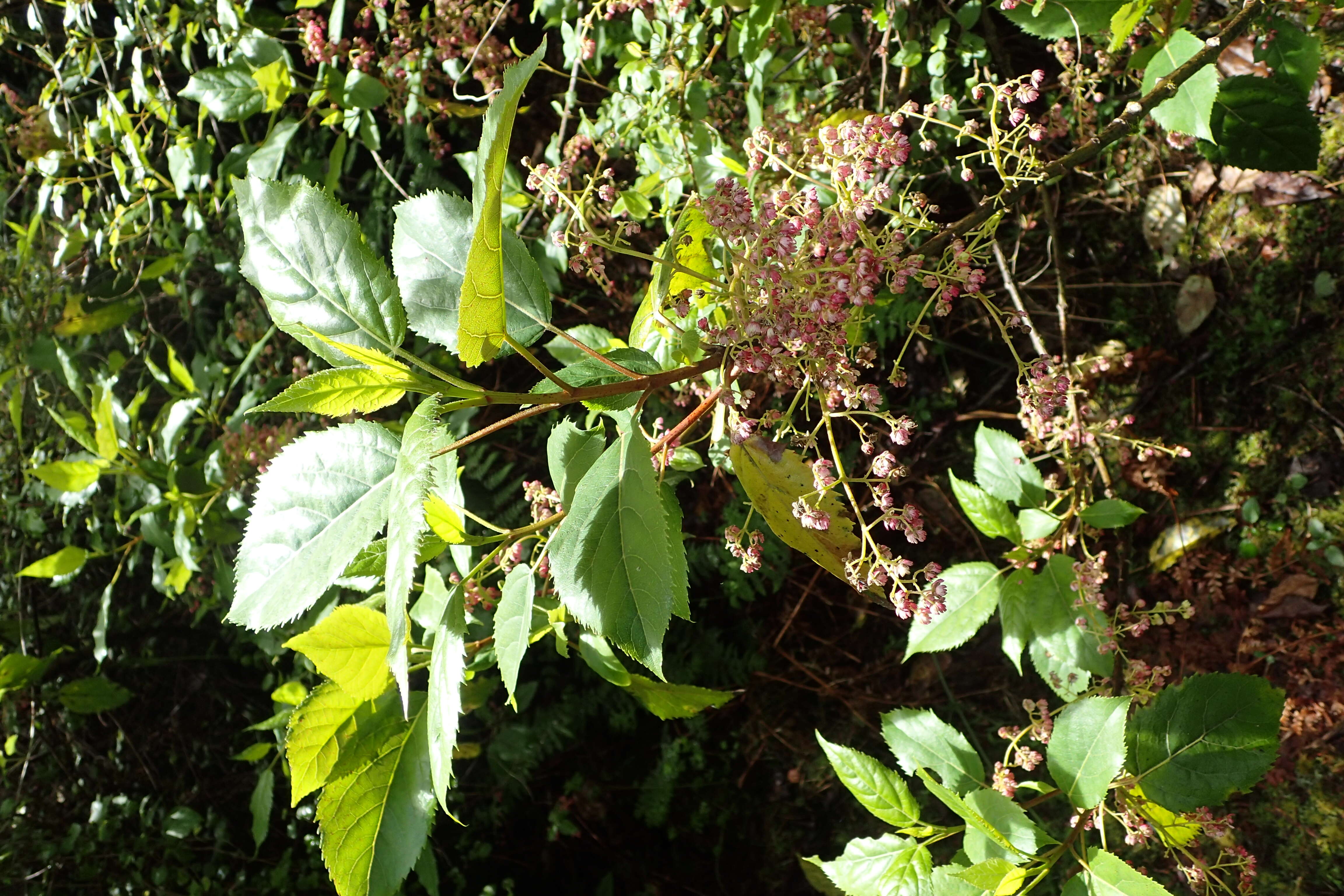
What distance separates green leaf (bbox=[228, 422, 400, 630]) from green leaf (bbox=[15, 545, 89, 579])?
5.20ft

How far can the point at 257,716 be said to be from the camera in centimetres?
278

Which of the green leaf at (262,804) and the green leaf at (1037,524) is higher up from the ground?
the green leaf at (1037,524)

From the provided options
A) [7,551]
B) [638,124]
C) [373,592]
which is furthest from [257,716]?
[638,124]

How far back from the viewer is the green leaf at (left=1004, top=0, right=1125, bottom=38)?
113 cm

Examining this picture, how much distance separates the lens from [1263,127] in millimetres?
1251

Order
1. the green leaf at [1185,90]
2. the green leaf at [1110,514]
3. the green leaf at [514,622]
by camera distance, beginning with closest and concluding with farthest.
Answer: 1. the green leaf at [514,622]
2. the green leaf at [1185,90]
3. the green leaf at [1110,514]

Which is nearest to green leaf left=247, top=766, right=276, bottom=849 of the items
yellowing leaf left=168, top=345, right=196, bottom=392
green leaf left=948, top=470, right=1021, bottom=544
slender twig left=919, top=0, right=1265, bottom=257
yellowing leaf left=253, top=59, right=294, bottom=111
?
yellowing leaf left=168, top=345, right=196, bottom=392

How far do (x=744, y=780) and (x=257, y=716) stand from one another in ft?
5.29

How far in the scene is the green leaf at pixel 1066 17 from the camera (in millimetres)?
1133

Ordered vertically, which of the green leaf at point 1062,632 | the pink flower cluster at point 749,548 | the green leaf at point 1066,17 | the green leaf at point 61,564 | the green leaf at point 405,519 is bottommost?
the green leaf at point 61,564

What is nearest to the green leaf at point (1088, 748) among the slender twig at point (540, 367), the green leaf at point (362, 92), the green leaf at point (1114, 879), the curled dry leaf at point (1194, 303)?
the green leaf at point (1114, 879)

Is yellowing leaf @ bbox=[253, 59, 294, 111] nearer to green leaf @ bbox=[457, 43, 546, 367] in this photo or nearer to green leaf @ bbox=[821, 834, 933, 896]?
green leaf @ bbox=[457, 43, 546, 367]

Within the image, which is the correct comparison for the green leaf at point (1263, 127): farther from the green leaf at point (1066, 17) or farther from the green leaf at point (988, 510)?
the green leaf at point (988, 510)

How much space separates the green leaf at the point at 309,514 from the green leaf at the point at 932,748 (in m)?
0.86
